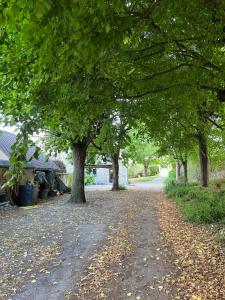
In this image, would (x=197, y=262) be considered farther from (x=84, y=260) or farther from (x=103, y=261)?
(x=84, y=260)

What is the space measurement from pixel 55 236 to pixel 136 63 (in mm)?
6164

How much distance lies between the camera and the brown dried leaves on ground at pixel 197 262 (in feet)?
19.9

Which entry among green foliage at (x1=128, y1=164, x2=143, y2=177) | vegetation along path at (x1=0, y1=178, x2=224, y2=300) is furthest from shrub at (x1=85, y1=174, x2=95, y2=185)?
vegetation along path at (x1=0, y1=178, x2=224, y2=300)

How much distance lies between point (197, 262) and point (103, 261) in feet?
6.73

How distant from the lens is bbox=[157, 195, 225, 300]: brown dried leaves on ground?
608 cm

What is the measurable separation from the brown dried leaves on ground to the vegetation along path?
2cm

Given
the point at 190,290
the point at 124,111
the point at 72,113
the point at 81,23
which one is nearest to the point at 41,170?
the point at 124,111

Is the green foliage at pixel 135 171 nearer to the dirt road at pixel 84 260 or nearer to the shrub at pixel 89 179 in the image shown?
the shrub at pixel 89 179

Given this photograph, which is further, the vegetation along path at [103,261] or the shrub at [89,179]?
the shrub at [89,179]

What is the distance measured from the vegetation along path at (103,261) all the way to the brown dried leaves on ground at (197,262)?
0.6 inches

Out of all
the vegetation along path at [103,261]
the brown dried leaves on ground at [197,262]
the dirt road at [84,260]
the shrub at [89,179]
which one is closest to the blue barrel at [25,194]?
the dirt road at [84,260]

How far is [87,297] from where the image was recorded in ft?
19.9

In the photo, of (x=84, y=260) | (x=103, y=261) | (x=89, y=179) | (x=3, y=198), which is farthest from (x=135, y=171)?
(x=103, y=261)

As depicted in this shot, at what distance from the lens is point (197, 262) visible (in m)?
7.68
